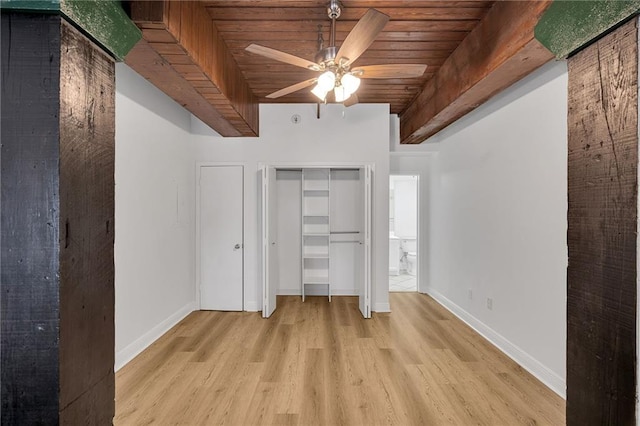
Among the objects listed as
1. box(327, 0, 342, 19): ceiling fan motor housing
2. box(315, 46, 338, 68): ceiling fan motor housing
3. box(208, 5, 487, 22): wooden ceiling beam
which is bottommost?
box(315, 46, 338, 68): ceiling fan motor housing

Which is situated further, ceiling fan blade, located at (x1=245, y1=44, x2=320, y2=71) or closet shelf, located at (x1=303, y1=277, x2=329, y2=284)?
closet shelf, located at (x1=303, y1=277, x2=329, y2=284)

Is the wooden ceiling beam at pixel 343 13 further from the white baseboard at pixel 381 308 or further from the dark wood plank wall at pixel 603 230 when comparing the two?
the white baseboard at pixel 381 308

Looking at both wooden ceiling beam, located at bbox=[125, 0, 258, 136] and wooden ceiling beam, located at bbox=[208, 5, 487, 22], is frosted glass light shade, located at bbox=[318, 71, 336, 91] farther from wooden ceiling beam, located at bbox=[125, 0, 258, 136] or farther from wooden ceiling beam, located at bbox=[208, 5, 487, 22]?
wooden ceiling beam, located at bbox=[125, 0, 258, 136]

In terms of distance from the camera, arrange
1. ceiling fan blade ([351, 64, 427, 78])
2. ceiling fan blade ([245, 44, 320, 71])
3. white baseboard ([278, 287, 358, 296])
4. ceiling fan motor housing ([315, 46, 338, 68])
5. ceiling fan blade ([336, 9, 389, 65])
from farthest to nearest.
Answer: white baseboard ([278, 287, 358, 296])
ceiling fan blade ([351, 64, 427, 78])
ceiling fan motor housing ([315, 46, 338, 68])
ceiling fan blade ([245, 44, 320, 71])
ceiling fan blade ([336, 9, 389, 65])

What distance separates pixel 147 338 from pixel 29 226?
2668 mm

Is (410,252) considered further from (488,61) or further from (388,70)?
(388,70)

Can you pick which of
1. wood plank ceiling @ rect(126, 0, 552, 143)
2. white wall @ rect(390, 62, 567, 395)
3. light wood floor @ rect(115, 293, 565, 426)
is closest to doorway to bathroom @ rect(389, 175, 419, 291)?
white wall @ rect(390, 62, 567, 395)

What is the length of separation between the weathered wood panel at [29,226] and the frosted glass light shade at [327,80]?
1477mm

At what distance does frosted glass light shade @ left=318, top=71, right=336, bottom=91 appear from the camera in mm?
2127

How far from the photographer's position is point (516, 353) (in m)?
2.90

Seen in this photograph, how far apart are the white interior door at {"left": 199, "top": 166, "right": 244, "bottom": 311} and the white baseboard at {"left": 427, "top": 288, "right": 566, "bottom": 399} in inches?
115

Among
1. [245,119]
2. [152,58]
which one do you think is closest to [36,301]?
[152,58]

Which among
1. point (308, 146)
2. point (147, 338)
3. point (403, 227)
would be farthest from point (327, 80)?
point (403, 227)

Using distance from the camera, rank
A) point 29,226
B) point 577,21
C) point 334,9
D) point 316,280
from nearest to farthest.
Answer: point 29,226, point 577,21, point 334,9, point 316,280
